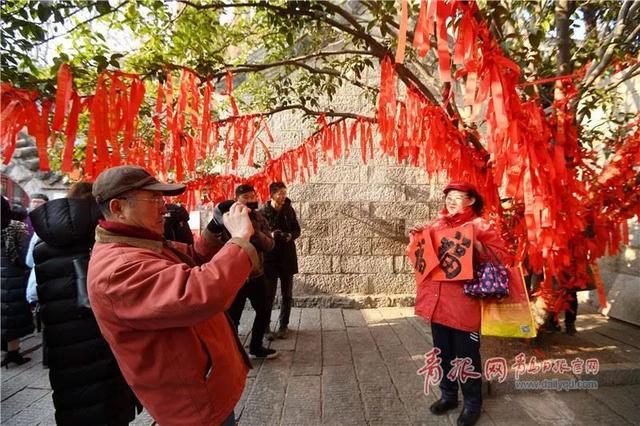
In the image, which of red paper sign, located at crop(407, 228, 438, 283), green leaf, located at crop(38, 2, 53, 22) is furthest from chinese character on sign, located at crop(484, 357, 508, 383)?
green leaf, located at crop(38, 2, 53, 22)

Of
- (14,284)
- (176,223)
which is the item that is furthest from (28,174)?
(176,223)

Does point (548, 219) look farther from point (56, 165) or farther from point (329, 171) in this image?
point (56, 165)

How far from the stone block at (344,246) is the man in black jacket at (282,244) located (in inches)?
78.2

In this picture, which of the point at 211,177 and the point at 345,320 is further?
the point at 211,177

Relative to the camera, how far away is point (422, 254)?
321 centimetres

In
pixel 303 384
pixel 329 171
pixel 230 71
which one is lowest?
pixel 303 384

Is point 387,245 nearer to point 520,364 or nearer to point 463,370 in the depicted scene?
point 520,364

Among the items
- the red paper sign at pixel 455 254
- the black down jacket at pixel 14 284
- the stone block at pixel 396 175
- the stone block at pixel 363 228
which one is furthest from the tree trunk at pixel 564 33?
the black down jacket at pixel 14 284

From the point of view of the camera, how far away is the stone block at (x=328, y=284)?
702 centimetres

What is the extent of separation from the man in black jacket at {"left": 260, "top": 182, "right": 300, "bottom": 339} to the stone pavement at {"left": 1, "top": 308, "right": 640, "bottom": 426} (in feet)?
1.92

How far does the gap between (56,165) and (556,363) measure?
7998mm

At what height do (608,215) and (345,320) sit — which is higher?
(608,215)

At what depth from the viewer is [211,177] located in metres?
6.66

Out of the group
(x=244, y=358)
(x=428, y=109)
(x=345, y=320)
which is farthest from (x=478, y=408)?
(x=345, y=320)
